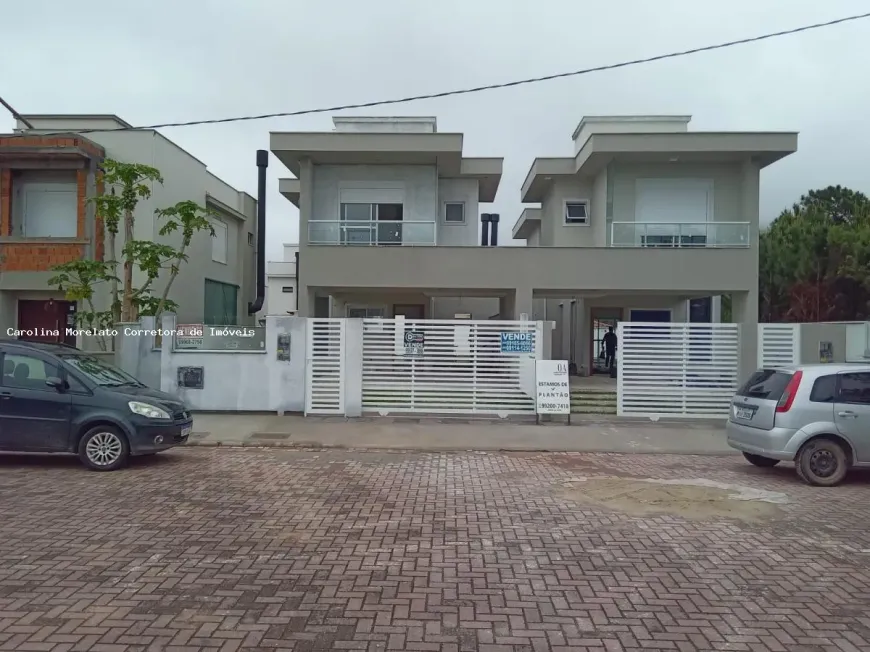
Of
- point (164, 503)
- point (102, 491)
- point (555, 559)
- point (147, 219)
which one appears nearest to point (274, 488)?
point (164, 503)

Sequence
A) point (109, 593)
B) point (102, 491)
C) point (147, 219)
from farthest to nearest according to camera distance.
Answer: point (147, 219), point (102, 491), point (109, 593)

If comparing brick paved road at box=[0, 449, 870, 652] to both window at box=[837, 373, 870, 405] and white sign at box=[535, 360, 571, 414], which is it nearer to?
window at box=[837, 373, 870, 405]

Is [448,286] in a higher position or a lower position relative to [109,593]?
higher

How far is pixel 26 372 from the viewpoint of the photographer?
9094mm

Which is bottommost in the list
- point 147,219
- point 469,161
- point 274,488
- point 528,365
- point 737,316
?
point 274,488

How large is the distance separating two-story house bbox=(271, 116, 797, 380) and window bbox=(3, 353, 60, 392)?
28.2 ft

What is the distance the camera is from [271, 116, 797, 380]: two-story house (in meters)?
16.8

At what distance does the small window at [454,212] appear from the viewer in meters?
21.4

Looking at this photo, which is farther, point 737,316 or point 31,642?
point 737,316

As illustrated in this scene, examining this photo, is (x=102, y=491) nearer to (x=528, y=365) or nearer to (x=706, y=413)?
(x=528, y=365)

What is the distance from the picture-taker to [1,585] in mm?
4773

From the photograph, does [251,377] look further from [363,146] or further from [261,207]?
[261,207]

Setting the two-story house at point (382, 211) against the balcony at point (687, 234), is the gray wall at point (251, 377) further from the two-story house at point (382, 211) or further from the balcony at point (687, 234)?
the balcony at point (687, 234)

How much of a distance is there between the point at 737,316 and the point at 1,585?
17263 millimetres
